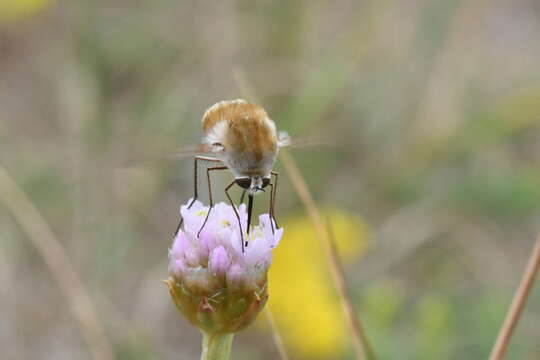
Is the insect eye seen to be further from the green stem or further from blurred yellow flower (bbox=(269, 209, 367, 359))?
blurred yellow flower (bbox=(269, 209, 367, 359))

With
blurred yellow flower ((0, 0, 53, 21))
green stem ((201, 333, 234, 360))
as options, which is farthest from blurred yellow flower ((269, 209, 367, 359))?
blurred yellow flower ((0, 0, 53, 21))

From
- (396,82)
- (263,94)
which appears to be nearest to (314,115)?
(263,94)

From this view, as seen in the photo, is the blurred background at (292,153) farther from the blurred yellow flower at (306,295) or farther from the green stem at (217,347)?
the green stem at (217,347)

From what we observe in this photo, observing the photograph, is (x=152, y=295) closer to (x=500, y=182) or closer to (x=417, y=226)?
(x=417, y=226)

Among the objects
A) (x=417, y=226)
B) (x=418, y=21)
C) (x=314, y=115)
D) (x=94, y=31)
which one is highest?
(x=94, y=31)

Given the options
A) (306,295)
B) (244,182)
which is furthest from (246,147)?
(306,295)

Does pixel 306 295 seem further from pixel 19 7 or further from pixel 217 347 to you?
pixel 19 7
